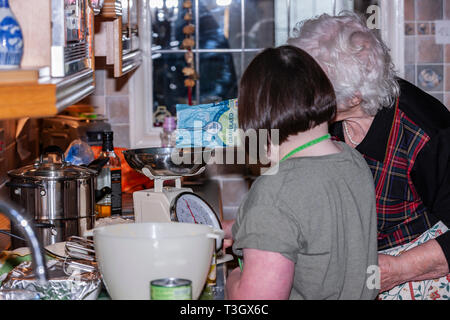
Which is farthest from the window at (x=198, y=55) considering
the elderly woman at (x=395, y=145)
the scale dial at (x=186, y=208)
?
the scale dial at (x=186, y=208)

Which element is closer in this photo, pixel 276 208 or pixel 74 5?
pixel 276 208

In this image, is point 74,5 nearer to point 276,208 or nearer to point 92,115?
point 276,208

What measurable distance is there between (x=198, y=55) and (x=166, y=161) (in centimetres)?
227

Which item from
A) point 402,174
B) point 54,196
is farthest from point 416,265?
point 54,196

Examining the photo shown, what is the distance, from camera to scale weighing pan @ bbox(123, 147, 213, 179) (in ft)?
6.20

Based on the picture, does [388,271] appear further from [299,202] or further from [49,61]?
[49,61]

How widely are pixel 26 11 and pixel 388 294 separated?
1315 mm

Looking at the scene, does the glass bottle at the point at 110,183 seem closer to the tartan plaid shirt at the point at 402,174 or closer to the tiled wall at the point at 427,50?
the tartan plaid shirt at the point at 402,174

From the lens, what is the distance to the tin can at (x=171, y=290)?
1.13 metres

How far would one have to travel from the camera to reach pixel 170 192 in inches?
71.1

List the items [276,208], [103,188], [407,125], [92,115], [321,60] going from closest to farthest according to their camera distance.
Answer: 1. [276,208]
2. [321,60]
3. [407,125]
4. [103,188]
5. [92,115]

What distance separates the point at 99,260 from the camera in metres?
1.25

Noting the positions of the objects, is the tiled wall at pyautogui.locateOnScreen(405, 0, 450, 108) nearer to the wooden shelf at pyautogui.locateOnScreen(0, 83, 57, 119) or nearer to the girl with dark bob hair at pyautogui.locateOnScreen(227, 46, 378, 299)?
the girl with dark bob hair at pyautogui.locateOnScreen(227, 46, 378, 299)
